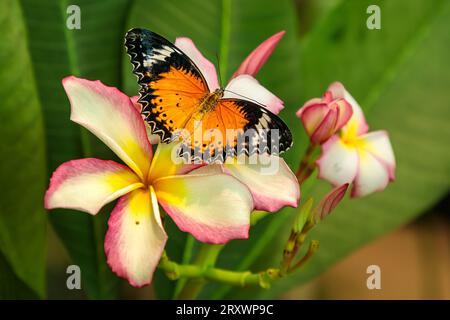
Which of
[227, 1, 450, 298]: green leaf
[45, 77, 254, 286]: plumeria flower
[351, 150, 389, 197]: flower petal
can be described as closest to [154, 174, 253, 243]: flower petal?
[45, 77, 254, 286]: plumeria flower

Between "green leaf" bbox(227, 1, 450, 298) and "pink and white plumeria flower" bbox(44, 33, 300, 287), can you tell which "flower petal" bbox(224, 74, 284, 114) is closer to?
"pink and white plumeria flower" bbox(44, 33, 300, 287)

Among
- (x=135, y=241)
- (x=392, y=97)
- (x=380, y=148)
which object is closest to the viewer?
(x=135, y=241)

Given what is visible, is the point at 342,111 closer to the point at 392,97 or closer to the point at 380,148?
the point at 380,148

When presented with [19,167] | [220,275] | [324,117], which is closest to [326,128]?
[324,117]

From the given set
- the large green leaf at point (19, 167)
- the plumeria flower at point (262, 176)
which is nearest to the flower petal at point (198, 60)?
the plumeria flower at point (262, 176)
